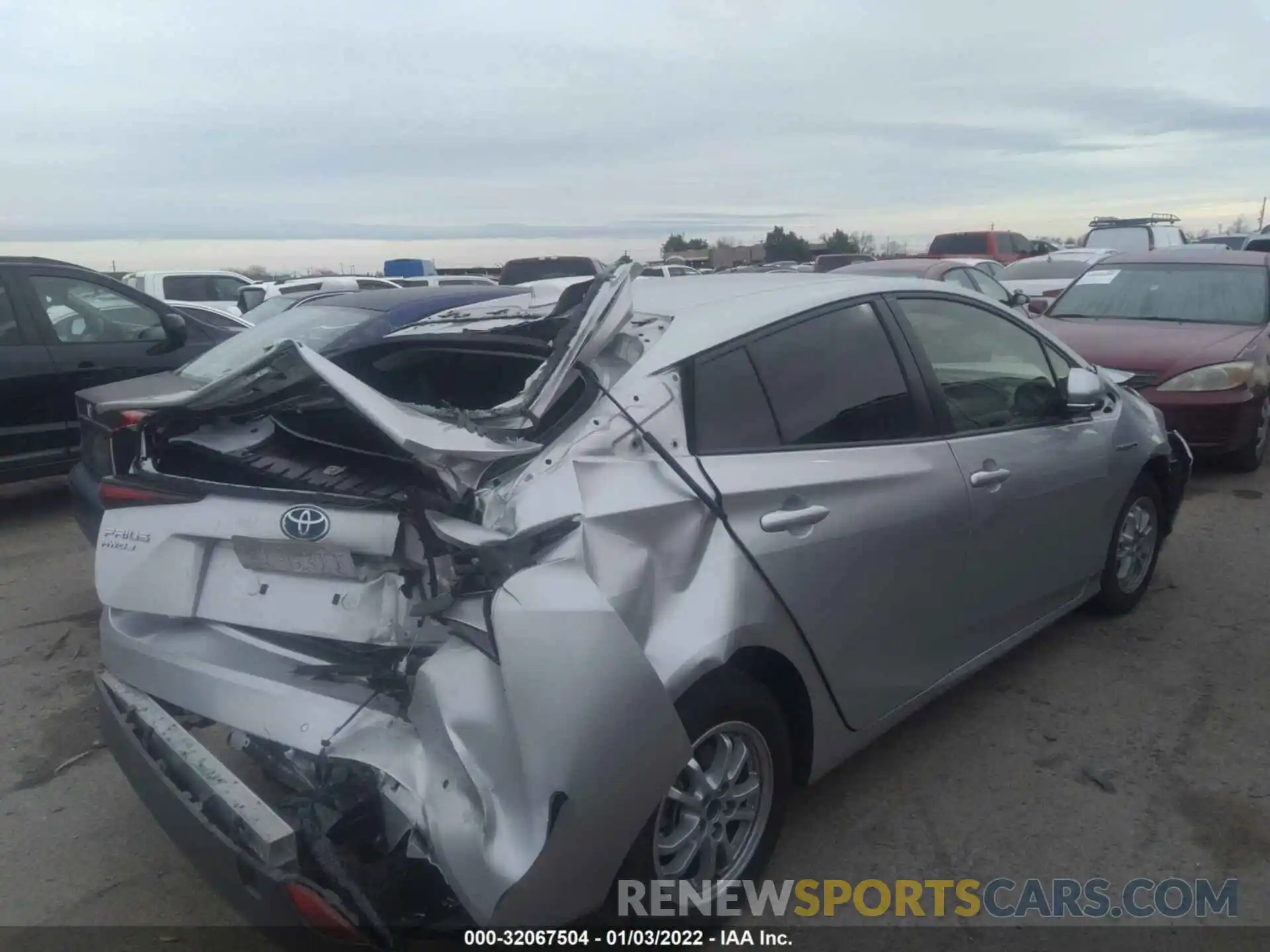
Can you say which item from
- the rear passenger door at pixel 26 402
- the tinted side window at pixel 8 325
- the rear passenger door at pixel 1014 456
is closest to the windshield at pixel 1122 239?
the rear passenger door at pixel 1014 456

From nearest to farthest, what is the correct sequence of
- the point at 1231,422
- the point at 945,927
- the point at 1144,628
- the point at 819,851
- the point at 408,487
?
the point at 408,487 → the point at 945,927 → the point at 819,851 → the point at 1144,628 → the point at 1231,422

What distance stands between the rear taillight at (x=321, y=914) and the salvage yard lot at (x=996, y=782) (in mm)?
1022

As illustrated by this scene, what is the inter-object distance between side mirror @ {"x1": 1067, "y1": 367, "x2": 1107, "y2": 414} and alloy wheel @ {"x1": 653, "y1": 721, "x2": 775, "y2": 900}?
2.17m

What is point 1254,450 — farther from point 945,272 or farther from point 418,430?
point 418,430

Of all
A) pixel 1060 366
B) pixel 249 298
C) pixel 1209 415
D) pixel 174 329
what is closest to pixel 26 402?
pixel 174 329

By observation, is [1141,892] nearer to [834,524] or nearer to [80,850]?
[834,524]

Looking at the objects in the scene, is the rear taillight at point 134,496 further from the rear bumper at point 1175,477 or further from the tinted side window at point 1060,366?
the rear bumper at point 1175,477

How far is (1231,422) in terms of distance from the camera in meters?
7.24

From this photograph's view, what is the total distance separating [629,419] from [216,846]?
136 centimetres

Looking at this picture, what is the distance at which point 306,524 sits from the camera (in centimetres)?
250

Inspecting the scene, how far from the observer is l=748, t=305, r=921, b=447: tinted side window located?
3031mm

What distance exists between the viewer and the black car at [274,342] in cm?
479

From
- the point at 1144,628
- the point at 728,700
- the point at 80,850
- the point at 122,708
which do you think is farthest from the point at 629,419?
the point at 1144,628

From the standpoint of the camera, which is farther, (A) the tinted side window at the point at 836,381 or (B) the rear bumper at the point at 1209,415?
(B) the rear bumper at the point at 1209,415
